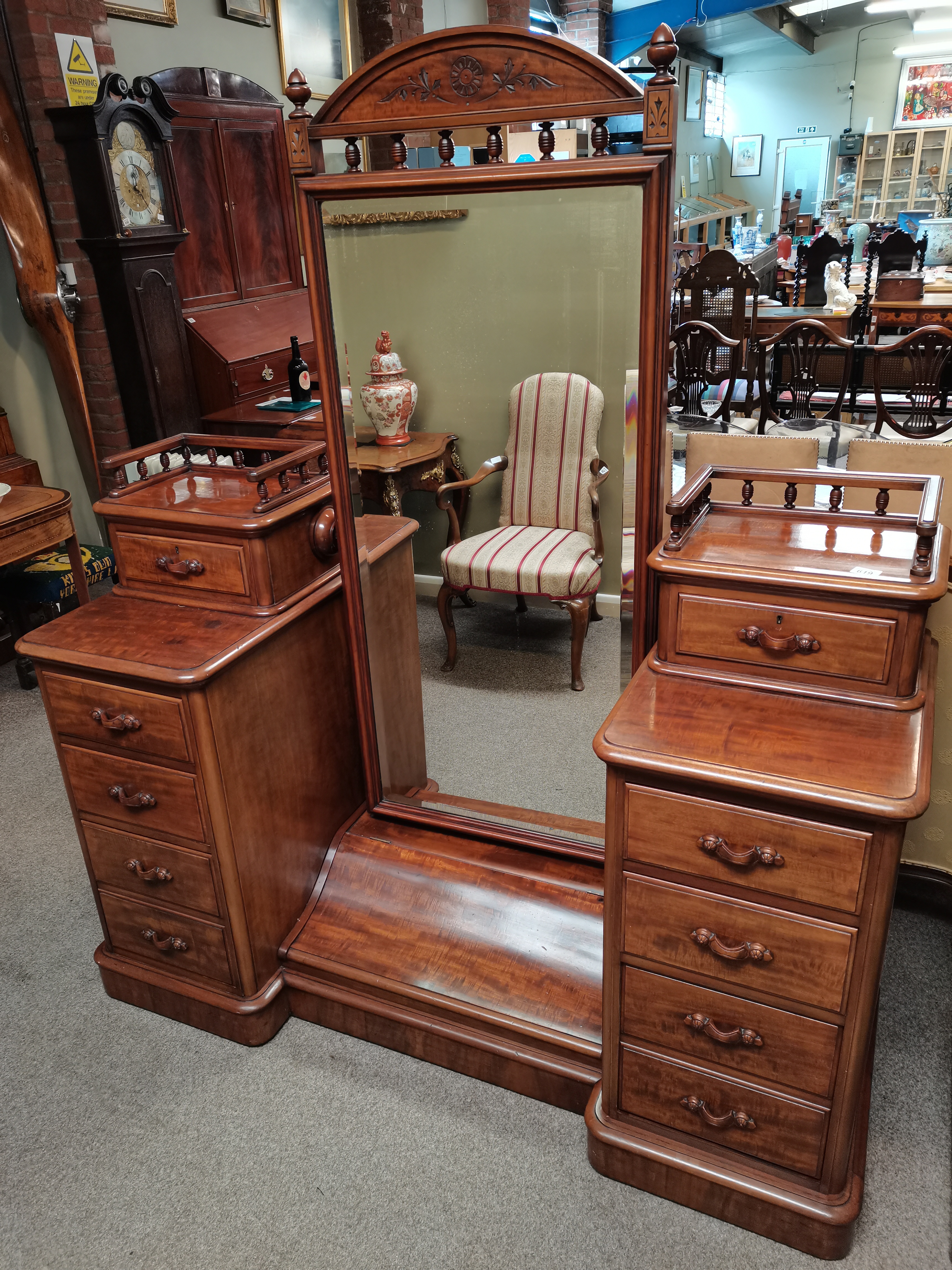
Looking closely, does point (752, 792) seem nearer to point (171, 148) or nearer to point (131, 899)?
point (131, 899)

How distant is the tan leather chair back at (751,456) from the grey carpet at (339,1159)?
0.81m

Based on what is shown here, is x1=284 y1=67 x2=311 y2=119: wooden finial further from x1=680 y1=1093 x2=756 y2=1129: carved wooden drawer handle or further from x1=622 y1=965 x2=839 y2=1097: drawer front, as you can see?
x1=680 y1=1093 x2=756 y2=1129: carved wooden drawer handle

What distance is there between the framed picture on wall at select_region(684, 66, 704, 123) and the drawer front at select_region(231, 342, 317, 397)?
7.92 metres

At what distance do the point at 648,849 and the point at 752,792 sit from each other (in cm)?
20

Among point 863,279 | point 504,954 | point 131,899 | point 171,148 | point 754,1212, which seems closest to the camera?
point 754,1212

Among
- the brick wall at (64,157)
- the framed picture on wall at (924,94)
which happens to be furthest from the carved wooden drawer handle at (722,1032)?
the framed picture on wall at (924,94)

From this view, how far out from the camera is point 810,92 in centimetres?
1234

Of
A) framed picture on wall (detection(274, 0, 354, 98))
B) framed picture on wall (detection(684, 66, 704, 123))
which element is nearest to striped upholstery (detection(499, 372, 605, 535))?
framed picture on wall (detection(274, 0, 354, 98))

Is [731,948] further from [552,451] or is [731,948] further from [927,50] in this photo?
[927,50]

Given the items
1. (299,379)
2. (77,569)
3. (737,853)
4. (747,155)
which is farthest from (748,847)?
(747,155)

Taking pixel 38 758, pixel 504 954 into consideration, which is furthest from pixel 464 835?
pixel 38 758

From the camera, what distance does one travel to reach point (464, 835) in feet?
6.64

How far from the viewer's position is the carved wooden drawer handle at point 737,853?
129 centimetres

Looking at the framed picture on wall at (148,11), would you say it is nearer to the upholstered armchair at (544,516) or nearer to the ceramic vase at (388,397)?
the ceramic vase at (388,397)
